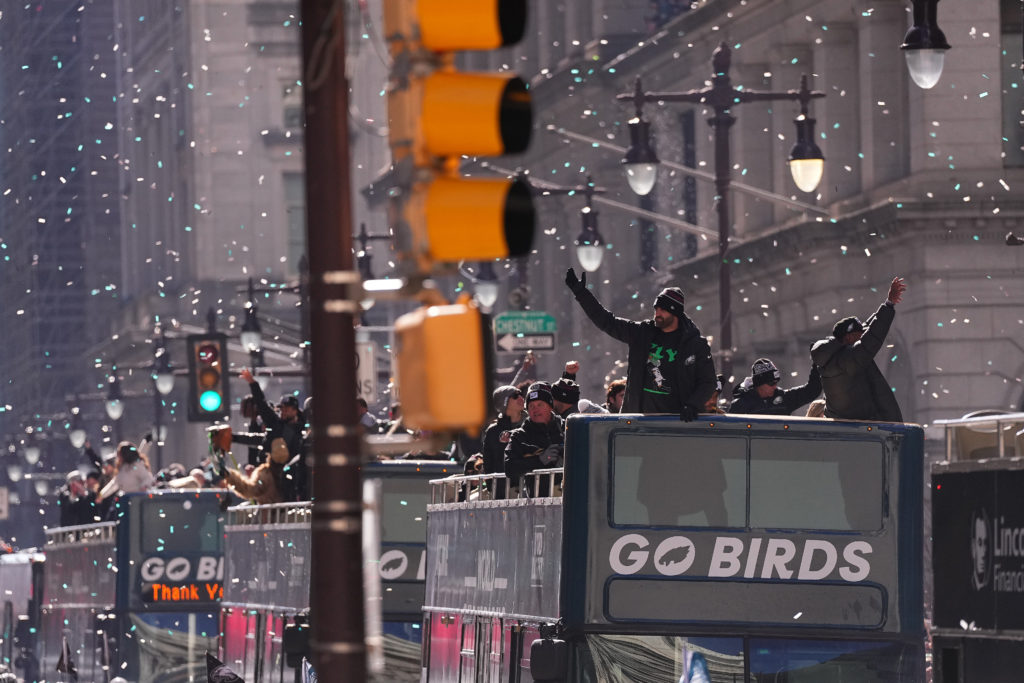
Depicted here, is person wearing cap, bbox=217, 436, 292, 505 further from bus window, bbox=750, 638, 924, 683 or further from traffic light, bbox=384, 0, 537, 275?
traffic light, bbox=384, 0, 537, 275

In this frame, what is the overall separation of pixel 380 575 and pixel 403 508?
2.02 feet

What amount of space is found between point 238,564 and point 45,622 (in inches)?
451

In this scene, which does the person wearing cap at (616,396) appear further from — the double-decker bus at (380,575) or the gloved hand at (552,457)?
the double-decker bus at (380,575)

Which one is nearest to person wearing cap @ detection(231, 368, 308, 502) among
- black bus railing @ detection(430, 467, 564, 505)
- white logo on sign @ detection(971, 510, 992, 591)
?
black bus railing @ detection(430, 467, 564, 505)

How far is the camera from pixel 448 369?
8.92 m

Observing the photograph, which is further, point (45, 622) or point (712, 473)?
point (45, 622)

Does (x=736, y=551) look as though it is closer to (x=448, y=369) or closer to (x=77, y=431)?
(x=448, y=369)

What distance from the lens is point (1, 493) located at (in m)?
72.1

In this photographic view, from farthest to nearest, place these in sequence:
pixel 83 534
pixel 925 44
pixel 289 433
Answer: pixel 83 534 → pixel 289 433 → pixel 925 44

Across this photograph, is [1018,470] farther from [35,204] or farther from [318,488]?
[35,204]

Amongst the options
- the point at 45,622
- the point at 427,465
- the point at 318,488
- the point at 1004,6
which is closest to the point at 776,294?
the point at 1004,6

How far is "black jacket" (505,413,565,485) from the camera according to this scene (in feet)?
58.6

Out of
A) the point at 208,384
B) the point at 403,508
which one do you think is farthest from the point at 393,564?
the point at 208,384

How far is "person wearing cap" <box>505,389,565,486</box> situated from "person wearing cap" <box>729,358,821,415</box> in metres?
1.40
